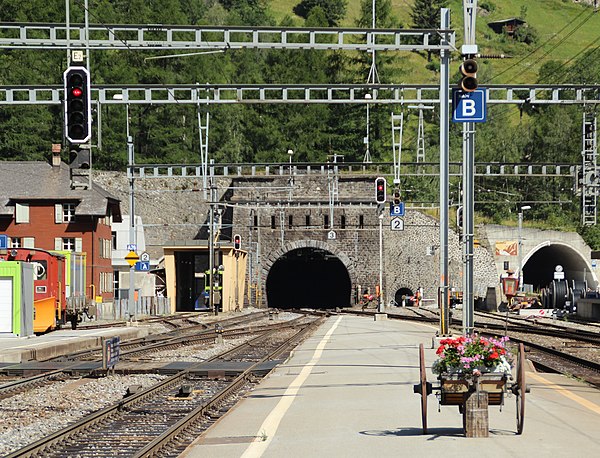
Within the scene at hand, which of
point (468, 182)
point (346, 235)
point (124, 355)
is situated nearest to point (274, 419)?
point (468, 182)

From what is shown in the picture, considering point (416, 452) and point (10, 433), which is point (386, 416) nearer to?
point (416, 452)

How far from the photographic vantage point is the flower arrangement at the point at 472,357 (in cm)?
1119

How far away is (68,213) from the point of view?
73.7 metres

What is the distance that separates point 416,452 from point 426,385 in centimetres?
108

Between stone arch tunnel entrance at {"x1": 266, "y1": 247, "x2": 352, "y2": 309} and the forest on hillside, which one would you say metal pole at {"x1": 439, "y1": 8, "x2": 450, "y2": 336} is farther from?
stone arch tunnel entrance at {"x1": 266, "y1": 247, "x2": 352, "y2": 309}

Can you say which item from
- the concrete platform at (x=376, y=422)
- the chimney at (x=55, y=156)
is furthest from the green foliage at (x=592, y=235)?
the concrete platform at (x=376, y=422)

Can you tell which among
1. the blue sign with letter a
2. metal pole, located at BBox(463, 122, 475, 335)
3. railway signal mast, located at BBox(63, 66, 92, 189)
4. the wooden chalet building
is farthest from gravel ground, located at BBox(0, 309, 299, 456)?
the wooden chalet building

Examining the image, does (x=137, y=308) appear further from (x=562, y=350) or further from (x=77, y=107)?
(x=77, y=107)

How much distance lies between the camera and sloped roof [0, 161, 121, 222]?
240ft

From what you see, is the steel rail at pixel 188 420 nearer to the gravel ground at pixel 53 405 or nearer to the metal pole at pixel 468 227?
the gravel ground at pixel 53 405

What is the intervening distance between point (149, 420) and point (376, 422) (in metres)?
3.88

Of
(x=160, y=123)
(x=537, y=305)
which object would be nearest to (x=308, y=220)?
(x=537, y=305)

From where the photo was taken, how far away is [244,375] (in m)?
21.8

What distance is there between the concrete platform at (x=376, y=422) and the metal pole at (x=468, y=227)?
145 cm
